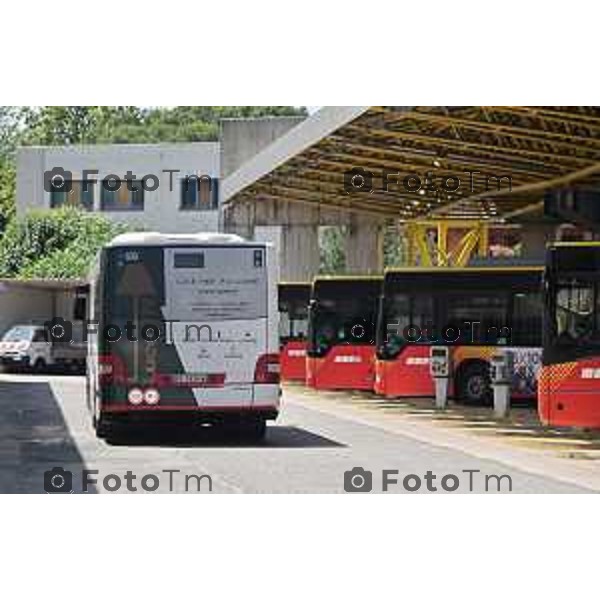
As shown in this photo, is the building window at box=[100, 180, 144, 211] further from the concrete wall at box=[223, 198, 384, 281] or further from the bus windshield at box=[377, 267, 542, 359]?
the bus windshield at box=[377, 267, 542, 359]

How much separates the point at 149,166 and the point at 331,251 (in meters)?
10.6

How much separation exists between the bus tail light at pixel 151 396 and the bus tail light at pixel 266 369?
1.17m

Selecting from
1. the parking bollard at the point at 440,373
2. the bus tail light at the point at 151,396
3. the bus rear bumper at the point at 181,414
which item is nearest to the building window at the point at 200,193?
the parking bollard at the point at 440,373

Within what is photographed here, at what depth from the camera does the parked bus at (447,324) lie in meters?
26.9

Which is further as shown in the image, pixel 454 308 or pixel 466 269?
pixel 454 308

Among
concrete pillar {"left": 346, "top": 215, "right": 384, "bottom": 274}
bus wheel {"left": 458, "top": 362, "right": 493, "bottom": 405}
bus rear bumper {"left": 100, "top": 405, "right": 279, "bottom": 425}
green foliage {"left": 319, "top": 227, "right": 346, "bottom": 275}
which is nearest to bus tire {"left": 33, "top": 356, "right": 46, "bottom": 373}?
green foliage {"left": 319, "top": 227, "right": 346, "bottom": 275}

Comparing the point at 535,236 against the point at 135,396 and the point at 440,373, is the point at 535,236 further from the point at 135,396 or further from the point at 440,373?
the point at 135,396

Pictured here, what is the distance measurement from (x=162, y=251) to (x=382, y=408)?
994 centimetres

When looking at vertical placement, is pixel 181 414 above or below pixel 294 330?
below

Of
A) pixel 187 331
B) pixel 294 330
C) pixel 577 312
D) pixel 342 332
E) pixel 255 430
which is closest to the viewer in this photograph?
pixel 187 331

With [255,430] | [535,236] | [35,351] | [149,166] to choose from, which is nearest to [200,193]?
[149,166]

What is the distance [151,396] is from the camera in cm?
1808

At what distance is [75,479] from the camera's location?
587 inches

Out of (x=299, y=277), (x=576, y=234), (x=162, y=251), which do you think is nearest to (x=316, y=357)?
(x=299, y=277)
